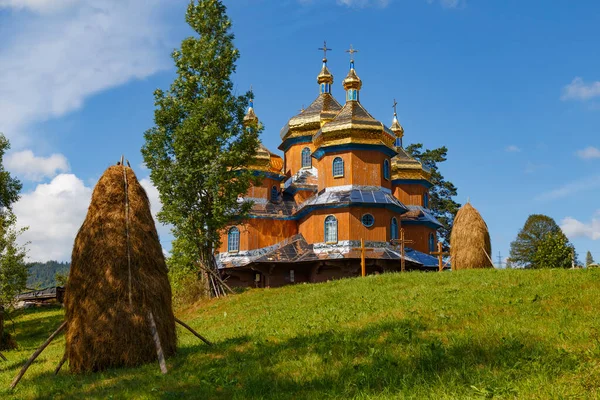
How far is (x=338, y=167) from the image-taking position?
32750mm

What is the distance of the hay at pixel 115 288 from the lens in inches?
392

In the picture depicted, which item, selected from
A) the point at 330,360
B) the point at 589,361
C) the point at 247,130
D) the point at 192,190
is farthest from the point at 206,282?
the point at 589,361

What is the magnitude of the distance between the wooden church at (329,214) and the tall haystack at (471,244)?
16.9ft

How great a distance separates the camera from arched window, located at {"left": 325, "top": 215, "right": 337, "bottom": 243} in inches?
1250

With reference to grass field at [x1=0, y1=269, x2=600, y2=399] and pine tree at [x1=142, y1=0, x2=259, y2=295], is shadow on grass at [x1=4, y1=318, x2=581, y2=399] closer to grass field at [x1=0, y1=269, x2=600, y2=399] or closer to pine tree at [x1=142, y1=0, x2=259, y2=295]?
grass field at [x1=0, y1=269, x2=600, y2=399]

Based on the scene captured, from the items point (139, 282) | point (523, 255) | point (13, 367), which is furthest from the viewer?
point (523, 255)

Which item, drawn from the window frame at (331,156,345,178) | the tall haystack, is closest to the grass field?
the tall haystack

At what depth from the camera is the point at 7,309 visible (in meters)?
28.2

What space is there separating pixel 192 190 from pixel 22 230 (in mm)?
10707

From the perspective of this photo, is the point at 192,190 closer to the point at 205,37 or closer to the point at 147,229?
the point at 205,37

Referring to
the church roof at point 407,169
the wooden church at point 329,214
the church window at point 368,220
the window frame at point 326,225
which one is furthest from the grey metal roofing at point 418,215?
the window frame at point 326,225

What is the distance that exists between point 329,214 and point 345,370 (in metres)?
24.1

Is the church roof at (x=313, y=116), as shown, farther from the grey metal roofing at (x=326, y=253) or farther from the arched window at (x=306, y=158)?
the grey metal roofing at (x=326, y=253)

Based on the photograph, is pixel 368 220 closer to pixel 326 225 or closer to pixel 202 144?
pixel 326 225
